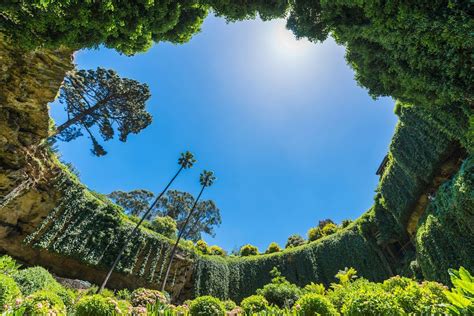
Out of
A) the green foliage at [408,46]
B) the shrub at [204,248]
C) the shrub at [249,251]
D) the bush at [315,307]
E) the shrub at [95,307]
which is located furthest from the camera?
the shrub at [204,248]

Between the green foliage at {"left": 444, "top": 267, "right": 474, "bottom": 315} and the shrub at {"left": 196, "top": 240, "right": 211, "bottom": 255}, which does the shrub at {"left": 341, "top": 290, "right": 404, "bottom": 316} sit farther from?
the shrub at {"left": 196, "top": 240, "right": 211, "bottom": 255}

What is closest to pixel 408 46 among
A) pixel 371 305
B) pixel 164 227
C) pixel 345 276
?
pixel 371 305

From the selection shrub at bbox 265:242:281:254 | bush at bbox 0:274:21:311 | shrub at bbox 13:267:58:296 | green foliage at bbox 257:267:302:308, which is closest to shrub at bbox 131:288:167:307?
shrub at bbox 13:267:58:296

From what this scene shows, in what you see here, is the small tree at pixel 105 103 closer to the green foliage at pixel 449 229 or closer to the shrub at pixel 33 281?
the shrub at pixel 33 281

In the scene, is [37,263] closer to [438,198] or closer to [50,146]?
[50,146]

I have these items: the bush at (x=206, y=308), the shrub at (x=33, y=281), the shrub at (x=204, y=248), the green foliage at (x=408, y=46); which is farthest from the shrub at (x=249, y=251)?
the green foliage at (x=408, y=46)

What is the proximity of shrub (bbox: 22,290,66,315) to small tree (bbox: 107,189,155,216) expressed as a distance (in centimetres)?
3204

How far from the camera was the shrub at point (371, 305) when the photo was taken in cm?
509

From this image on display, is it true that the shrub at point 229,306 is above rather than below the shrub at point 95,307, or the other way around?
above

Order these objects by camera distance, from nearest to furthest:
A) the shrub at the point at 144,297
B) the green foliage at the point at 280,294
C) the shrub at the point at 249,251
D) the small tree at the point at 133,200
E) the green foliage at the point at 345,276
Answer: the green foliage at the point at 345,276 → the shrub at the point at 144,297 → the green foliage at the point at 280,294 → the shrub at the point at 249,251 → the small tree at the point at 133,200

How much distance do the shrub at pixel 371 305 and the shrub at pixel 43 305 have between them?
6.00 meters

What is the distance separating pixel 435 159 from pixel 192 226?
31.6 m

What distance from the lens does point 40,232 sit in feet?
50.6

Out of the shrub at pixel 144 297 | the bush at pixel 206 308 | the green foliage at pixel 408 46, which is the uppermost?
the green foliage at pixel 408 46
